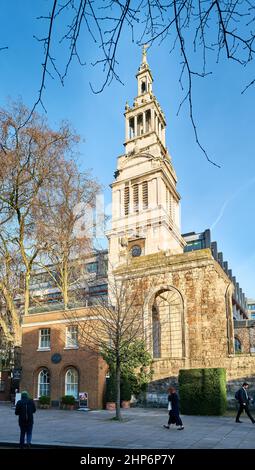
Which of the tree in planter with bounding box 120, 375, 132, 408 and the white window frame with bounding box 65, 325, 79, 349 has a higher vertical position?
the white window frame with bounding box 65, 325, 79, 349

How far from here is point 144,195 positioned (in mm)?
46656

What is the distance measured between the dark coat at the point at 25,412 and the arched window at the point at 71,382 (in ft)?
44.5

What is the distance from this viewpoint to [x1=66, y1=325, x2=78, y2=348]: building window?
24.8 meters

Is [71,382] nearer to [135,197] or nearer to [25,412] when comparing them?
[25,412]

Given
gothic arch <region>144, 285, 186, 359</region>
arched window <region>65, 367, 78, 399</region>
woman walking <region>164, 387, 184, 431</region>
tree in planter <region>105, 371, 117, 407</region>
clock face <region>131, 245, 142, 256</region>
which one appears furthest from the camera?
clock face <region>131, 245, 142, 256</region>

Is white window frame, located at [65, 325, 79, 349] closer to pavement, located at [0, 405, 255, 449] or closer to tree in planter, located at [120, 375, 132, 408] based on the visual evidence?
tree in planter, located at [120, 375, 132, 408]

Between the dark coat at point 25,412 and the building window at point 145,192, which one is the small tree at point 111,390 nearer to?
the dark coat at point 25,412

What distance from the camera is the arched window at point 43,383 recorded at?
2534cm

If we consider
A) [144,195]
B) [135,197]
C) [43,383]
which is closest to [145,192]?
Result: [144,195]

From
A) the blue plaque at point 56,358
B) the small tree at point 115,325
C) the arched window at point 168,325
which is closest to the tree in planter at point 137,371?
the small tree at point 115,325

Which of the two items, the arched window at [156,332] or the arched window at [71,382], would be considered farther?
the arched window at [156,332]

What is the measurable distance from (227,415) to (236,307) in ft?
160

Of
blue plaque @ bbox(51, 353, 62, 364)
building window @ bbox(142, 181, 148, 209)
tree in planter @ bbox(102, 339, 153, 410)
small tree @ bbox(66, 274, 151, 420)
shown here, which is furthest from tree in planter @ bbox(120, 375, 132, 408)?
building window @ bbox(142, 181, 148, 209)

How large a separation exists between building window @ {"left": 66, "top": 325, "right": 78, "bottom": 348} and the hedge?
25.2 feet
